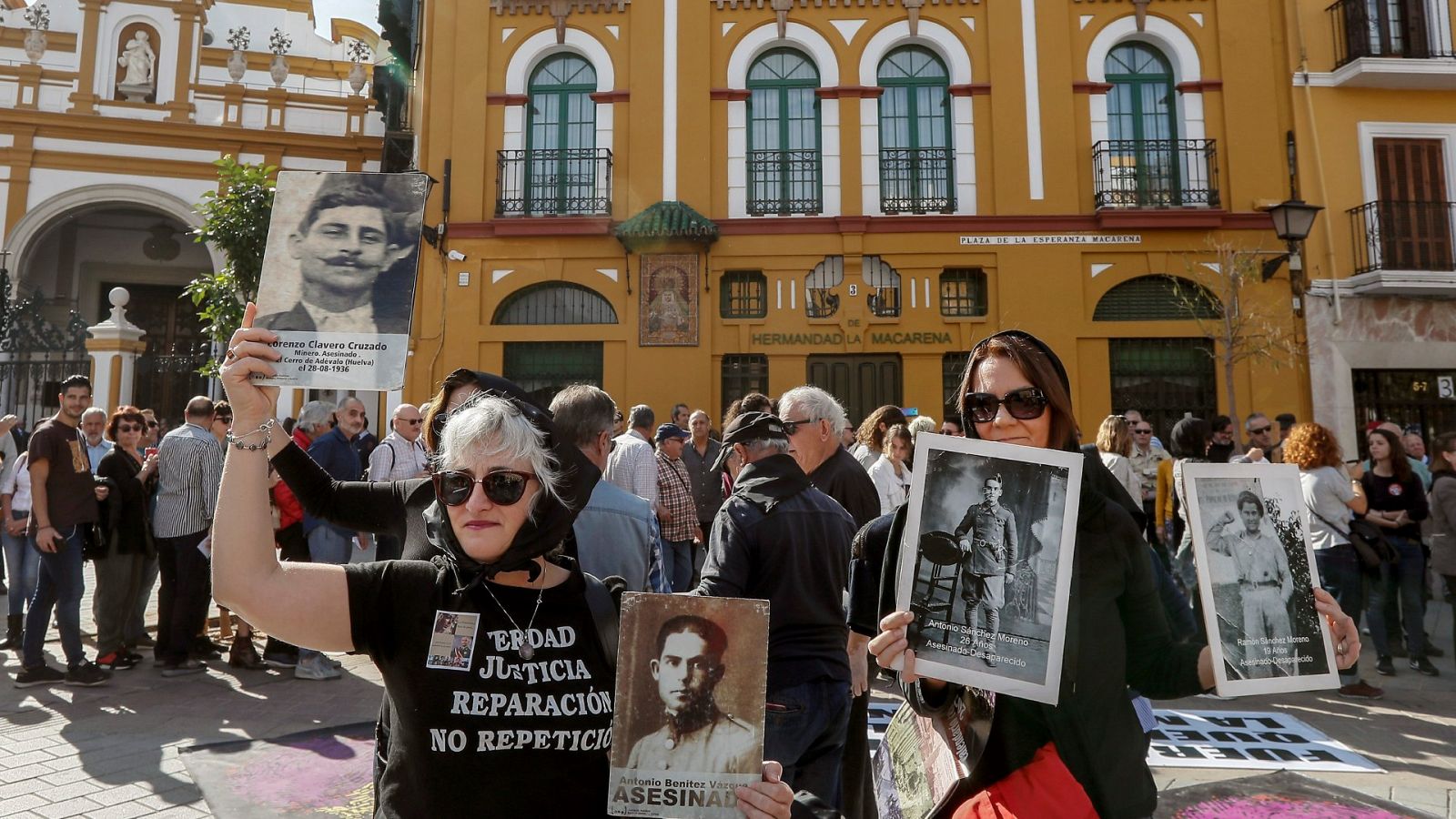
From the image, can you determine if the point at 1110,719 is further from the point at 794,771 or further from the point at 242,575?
the point at 242,575

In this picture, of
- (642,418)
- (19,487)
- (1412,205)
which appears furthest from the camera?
(1412,205)

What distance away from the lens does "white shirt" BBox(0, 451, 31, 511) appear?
7.12 meters

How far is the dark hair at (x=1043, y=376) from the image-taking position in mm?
2154

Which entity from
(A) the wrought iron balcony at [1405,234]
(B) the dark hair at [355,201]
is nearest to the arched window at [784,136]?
(A) the wrought iron balcony at [1405,234]

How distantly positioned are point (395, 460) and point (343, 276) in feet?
16.1

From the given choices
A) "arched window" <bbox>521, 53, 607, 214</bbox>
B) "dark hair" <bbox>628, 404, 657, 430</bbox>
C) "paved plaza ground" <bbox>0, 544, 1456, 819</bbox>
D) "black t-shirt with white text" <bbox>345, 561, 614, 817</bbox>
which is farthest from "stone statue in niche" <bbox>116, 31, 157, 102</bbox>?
"black t-shirt with white text" <bbox>345, 561, 614, 817</bbox>

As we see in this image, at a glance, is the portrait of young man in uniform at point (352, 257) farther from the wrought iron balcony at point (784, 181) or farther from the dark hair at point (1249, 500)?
the wrought iron balcony at point (784, 181)

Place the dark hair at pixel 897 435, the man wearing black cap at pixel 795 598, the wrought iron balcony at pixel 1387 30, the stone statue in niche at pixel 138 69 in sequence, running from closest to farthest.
Result: the man wearing black cap at pixel 795 598, the dark hair at pixel 897 435, the wrought iron balcony at pixel 1387 30, the stone statue in niche at pixel 138 69

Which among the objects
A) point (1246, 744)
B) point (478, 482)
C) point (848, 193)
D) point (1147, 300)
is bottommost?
point (1246, 744)

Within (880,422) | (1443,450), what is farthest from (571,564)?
(1443,450)

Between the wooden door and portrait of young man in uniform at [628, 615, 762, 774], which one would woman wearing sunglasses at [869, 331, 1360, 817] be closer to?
portrait of young man in uniform at [628, 615, 762, 774]

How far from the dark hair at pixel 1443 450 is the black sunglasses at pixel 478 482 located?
8.72 m

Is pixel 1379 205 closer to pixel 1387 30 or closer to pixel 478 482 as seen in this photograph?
pixel 1387 30

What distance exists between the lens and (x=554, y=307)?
15602 mm
